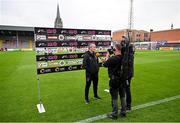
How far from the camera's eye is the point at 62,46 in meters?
5.78

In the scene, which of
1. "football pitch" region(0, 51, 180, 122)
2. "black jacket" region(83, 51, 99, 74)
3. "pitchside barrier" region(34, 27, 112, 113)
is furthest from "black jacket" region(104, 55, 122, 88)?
"pitchside barrier" region(34, 27, 112, 113)

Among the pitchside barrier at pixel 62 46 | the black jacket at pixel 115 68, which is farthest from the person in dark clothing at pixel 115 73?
the pitchside barrier at pixel 62 46

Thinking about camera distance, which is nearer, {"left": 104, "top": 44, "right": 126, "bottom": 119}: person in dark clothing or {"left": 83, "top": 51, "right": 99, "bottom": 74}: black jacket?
{"left": 104, "top": 44, "right": 126, "bottom": 119}: person in dark clothing

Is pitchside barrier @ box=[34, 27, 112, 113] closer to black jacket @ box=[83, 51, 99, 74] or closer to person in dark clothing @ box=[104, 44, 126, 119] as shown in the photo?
black jacket @ box=[83, 51, 99, 74]

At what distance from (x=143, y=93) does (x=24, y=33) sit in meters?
68.2

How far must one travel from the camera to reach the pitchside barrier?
17.6ft

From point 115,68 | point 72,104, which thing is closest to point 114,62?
point 115,68

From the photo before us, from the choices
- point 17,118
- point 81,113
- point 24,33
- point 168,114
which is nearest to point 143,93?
point 168,114

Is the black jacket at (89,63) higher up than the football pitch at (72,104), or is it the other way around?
the black jacket at (89,63)

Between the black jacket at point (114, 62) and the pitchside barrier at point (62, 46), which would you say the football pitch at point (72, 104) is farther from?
the black jacket at point (114, 62)

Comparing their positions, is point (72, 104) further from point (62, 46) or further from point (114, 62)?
point (114, 62)

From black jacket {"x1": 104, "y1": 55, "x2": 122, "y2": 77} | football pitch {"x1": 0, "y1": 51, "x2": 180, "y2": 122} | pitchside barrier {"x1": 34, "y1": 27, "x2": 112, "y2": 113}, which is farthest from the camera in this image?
pitchside barrier {"x1": 34, "y1": 27, "x2": 112, "y2": 113}

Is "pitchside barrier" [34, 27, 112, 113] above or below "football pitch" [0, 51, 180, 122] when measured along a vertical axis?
above

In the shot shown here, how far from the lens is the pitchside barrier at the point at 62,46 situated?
5352 millimetres
